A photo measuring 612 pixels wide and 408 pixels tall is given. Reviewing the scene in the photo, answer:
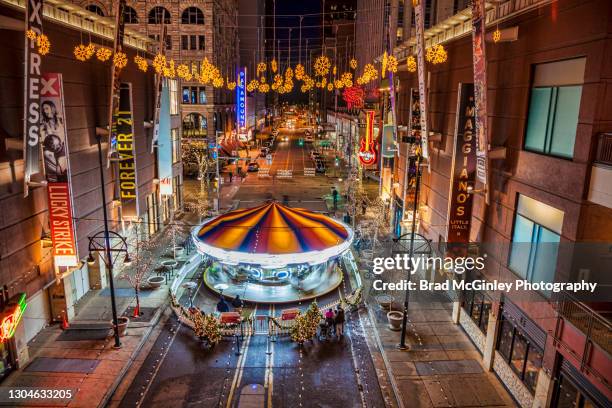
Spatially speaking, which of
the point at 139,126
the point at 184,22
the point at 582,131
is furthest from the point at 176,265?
the point at 184,22

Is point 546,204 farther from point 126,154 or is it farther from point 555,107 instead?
point 126,154

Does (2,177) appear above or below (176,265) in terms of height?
above

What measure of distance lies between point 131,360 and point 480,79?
1618cm

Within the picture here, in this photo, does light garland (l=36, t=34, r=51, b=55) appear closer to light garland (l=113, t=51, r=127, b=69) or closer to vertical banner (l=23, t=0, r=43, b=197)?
vertical banner (l=23, t=0, r=43, b=197)

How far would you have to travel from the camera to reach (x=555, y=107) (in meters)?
12.9

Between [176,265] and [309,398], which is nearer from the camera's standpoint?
[309,398]

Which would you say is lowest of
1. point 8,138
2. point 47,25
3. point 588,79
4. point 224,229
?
point 224,229

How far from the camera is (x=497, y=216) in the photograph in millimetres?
15734

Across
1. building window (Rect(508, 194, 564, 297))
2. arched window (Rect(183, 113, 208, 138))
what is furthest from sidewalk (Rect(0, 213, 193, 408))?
arched window (Rect(183, 113, 208, 138))

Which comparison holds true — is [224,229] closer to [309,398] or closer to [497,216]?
[309,398]

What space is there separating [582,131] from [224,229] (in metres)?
Result: 16.1

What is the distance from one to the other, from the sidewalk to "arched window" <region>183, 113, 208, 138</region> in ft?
136

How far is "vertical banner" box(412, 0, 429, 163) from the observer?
18.9 m

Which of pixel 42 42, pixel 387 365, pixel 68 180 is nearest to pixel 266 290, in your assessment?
pixel 387 365
